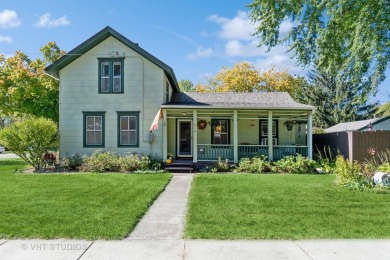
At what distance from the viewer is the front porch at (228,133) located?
49.8 feet

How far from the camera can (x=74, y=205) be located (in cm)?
713

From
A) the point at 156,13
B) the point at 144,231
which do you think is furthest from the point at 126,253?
the point at 156,13

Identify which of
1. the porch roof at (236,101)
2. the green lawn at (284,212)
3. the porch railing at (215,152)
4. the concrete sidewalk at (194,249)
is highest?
the porch roof at (236,101)

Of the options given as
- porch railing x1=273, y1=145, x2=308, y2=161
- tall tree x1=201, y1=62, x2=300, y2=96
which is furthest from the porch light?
tall tree x1=201, y1=62, x2=300, y2=96

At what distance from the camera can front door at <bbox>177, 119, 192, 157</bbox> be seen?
670 inches

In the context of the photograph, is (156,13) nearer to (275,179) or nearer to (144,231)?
(275,179)

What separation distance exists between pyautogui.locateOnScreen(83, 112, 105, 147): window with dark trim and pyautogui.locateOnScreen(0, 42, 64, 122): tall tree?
33.6ft

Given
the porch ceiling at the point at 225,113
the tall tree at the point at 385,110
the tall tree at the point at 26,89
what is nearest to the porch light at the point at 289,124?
the porch ceiling at the point at 225,113

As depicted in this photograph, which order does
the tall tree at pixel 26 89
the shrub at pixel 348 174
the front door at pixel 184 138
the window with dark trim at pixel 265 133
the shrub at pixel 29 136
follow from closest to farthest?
the shrub at pixel 348 174
the shrub at pixel 29 136
the front door at pixel 184 138
the window with dark trim at pixel 265 133
the tall tree at pixel 26 89

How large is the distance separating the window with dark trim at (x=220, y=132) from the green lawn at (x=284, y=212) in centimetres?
748

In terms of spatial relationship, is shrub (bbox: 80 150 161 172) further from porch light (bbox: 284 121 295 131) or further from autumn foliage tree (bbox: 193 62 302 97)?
autumn foliage tree (bbox: 193 62 302 97)

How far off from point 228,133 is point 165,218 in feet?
38.5

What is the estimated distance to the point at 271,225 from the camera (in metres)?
5.61

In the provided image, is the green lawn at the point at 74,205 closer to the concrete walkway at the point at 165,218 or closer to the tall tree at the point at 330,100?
the concrete walkway at the point at 165,218
